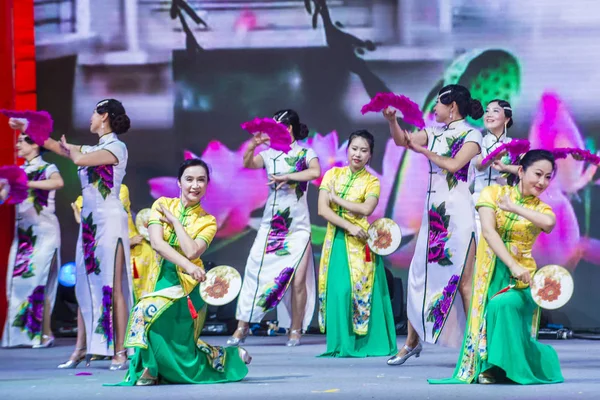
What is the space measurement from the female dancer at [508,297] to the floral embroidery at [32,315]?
3.54 metres

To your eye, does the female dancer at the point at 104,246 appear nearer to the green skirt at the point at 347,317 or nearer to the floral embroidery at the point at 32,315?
the green skirt at the point at 347,317

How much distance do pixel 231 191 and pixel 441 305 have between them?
270cm

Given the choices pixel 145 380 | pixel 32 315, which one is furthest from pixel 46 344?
pixel 145 380

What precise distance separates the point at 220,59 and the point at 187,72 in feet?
0.86

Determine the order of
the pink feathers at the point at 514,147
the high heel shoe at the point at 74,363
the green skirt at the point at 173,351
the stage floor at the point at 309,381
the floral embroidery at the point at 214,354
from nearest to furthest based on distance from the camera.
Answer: the stage floor at the point at 309,381, the green skirt at the point at 173,351, the floral embroidery at the point at 214,354, the pink feathers at the point at 514,147, the high heel shoe at the point at 74,363

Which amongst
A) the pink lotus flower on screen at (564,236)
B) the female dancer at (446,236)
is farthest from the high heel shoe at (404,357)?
the pink lotus flower on screen at (564,236)

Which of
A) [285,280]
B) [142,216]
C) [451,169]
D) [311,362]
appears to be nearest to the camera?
[451,169]

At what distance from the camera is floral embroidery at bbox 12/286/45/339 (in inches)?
301

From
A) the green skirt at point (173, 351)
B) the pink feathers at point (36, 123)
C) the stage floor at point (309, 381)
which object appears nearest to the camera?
the stage floor at point (309, 381)

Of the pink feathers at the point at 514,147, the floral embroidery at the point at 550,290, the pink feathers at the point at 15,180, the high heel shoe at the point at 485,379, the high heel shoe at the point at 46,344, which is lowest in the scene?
the high heel shoe at the point at 46,344

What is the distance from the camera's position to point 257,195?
823 centimetres

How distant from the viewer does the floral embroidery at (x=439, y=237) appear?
5.93 meters

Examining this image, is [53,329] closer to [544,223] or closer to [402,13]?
[402,13]

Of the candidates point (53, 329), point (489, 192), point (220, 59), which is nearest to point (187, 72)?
point (220, 59)
